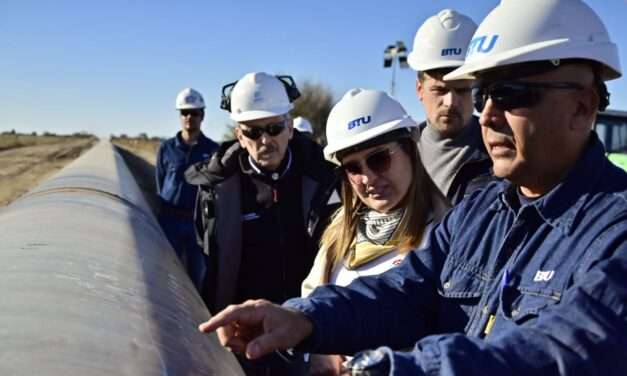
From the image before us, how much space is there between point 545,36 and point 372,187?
1233 mm

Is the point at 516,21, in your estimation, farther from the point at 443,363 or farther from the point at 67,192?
the point at 67,192

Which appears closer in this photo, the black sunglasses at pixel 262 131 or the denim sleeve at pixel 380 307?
the denim sleeve at pixel 380 307

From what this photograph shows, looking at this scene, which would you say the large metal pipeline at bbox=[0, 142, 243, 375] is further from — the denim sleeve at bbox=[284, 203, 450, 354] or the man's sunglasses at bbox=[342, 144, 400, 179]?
the man's sunglasses at bbox=[342, 144, 400, 179]

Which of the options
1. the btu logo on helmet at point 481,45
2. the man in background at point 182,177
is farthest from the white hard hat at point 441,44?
the man in background at point 182,177

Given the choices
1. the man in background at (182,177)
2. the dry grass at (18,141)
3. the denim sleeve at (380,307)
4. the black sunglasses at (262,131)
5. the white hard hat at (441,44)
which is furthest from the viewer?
the dry grass at (18,141)

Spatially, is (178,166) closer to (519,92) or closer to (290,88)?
(290,88)

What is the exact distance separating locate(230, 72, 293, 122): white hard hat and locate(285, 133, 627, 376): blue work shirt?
2155 mm

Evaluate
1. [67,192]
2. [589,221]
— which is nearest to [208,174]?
[67,192]

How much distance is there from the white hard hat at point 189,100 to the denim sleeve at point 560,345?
7.22m

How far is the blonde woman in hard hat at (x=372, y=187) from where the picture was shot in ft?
9.25

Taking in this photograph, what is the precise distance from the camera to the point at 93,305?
2.25 metres

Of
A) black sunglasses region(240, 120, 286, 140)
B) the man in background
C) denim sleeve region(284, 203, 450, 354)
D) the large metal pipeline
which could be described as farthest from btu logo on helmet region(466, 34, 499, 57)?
the man in background

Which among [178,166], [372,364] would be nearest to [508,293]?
[372,364]

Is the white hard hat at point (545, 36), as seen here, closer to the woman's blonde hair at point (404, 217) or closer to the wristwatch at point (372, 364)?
the wristwatch at point (372, 364)
